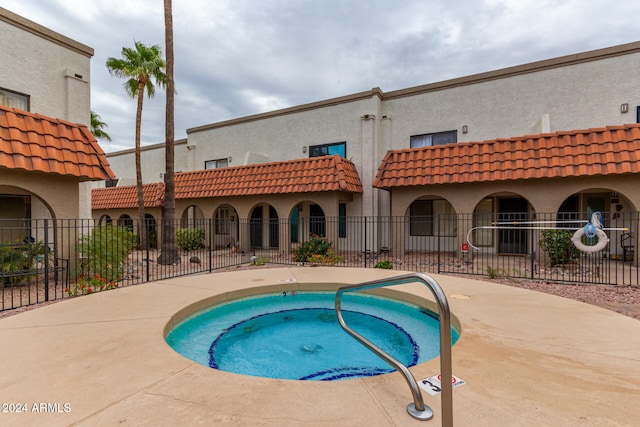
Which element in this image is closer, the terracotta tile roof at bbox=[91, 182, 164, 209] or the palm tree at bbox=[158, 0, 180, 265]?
the palm tree at bbox=[158, 0, 180, 265]

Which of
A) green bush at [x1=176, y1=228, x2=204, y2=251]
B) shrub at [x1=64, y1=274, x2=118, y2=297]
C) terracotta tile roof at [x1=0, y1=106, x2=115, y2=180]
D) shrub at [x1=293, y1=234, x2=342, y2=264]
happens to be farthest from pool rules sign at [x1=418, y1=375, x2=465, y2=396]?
green bush at [x1=176, y1=228, x2=204, y2=251]

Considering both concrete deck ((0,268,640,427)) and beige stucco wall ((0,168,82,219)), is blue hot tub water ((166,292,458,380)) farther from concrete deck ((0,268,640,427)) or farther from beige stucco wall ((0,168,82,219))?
beige stucco wall ((0,168,82,219))

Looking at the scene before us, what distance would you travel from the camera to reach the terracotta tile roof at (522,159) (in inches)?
410

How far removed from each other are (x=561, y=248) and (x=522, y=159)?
140 inches

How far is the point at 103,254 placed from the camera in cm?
915

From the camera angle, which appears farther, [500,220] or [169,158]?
[500,220]

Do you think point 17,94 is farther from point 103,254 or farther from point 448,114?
point 448,114

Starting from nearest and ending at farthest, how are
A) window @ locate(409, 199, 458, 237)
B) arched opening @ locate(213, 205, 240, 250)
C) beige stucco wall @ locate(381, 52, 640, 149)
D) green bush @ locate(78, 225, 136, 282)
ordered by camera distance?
green bush @ locate(78, 225, 136, 282) → beige stucco wall @ locate(381, 52, 640, 149) → window @ locate(409, 199, 458, 237) → arched opening @ locate(213, 205, 240, 250)

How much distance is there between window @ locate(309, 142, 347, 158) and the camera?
17.2m

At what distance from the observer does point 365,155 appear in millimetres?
16391

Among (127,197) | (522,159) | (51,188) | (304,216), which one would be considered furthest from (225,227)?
(522,159)

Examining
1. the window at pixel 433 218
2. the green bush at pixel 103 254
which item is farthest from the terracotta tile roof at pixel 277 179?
the green bush at pixel 103 254

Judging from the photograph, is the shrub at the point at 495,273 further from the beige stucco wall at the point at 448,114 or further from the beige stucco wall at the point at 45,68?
the beige stucco wall at the point at 45,68

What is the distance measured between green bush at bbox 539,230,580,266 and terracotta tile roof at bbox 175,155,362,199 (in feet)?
26.5
